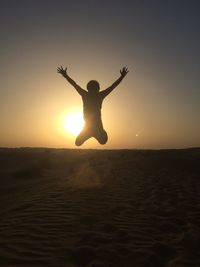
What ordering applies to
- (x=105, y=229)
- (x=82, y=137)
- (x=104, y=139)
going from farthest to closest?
(x=82, y=137), (x=104, y=139), (x=105, y=229)

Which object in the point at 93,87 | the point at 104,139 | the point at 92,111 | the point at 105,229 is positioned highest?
the point at 93,87

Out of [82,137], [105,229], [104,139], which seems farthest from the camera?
[82,137]

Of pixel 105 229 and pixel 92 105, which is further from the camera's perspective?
pixel 92 105

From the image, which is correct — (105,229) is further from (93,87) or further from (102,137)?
(93,87)

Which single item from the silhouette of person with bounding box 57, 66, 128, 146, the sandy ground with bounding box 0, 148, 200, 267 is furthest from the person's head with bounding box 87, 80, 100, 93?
the sandy ground with bounding box 0, 148, 200, 267

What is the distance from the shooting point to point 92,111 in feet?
34.0

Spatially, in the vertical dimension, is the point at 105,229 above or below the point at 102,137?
below

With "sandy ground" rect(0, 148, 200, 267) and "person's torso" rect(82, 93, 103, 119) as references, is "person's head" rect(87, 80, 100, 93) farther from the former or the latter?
"sandy ground" rect(0, 148, 200, 267)

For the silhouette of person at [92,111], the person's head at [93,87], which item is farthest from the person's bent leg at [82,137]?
the person's head at [93,87]

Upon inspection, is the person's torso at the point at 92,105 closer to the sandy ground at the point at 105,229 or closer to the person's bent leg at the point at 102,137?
the person's bent leg at the point at 102,137

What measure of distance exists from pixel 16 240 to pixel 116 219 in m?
2.05

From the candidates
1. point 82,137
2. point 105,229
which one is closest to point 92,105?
point 82,137

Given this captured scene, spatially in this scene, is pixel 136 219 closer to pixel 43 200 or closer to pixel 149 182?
pixel 43 200

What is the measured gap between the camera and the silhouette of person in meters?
10.2
